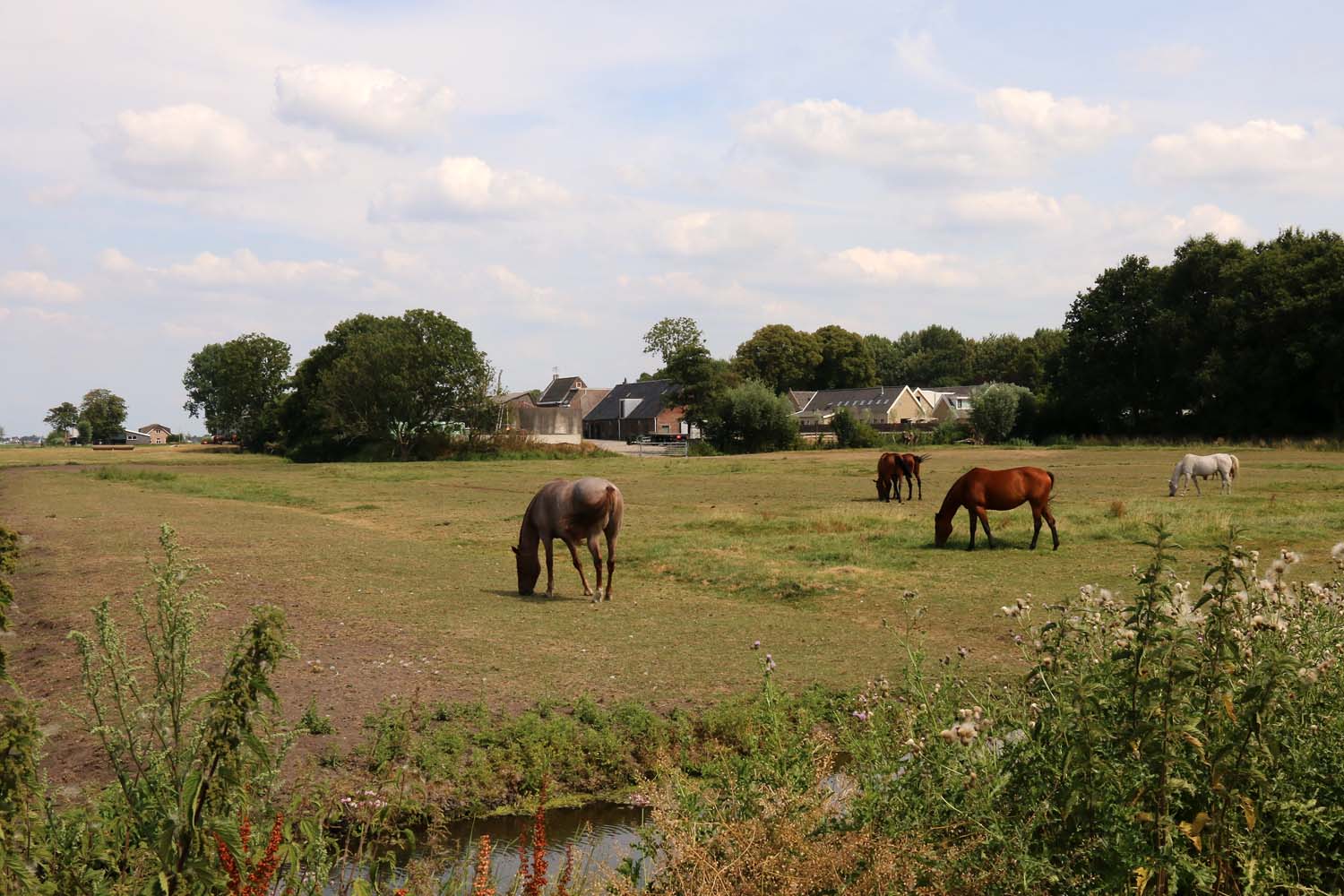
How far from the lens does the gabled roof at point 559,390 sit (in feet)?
441

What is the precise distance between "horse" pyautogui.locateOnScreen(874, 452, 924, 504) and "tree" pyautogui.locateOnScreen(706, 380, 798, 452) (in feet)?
157

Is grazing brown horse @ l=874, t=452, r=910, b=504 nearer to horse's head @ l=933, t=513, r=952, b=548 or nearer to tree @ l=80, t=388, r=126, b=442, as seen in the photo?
horse's head @ l=933, t=513, r=952, b=548

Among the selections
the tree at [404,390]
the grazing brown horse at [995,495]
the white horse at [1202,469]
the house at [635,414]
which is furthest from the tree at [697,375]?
the grazing brown horse at [995,495]

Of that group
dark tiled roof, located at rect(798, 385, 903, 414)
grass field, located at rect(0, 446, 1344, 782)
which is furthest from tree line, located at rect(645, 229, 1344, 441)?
grass field, located at rect(0, 446, 1344, 782)

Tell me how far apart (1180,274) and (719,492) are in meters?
48.2

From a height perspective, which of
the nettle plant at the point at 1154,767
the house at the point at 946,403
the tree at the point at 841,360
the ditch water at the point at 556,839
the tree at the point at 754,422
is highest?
the tree at the point at 841,360

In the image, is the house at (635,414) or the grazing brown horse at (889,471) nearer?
the grazing brown horse at (889,471)

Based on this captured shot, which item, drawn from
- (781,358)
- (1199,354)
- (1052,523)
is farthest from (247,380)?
(1052,523)

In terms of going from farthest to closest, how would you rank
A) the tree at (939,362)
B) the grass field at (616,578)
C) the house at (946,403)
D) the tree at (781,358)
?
the tree at (939,362) → the tree at (781,358) → the house at (946,403) → the grass field at (616,578)

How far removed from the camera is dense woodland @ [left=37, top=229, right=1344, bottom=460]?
199 ft

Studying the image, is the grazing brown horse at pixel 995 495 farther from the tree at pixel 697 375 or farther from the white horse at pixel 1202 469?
the tree at pixel 697 375

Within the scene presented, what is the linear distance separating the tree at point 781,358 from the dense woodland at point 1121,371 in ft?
97.6

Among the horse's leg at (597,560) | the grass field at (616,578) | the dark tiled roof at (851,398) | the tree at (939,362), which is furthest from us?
the tree at (939,362)

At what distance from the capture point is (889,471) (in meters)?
30.7
